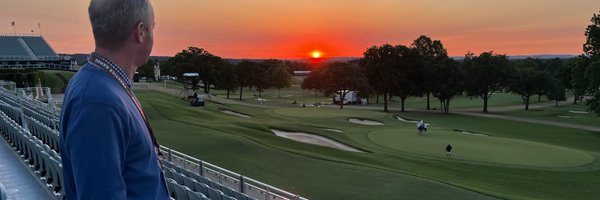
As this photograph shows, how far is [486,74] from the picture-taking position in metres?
69.0

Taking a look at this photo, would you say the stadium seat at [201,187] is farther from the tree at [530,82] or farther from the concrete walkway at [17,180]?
the tree at [530,82]

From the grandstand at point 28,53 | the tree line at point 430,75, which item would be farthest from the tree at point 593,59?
the grandstand at point 28,53

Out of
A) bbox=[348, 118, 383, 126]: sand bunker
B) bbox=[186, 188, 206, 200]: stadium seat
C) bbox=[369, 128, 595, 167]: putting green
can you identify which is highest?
bbox=[186, 188, 206, 200]: stadium seat

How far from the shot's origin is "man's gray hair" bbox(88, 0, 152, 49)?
86.5 inches

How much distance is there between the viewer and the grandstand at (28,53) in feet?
294

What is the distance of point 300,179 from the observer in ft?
52.4

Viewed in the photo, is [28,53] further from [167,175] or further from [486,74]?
[167,175]

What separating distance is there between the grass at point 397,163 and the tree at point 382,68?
29.8m

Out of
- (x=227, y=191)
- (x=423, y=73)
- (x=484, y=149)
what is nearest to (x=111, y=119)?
(x=227, y=191)

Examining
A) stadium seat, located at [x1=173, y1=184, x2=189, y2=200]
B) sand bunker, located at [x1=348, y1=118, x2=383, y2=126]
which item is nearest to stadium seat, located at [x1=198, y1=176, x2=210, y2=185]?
stadium seat, located at [x1=173, y1=184, x2=189, y2=200]

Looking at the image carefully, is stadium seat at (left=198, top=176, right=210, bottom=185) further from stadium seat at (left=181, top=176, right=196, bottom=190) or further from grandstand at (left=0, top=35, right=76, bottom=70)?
grandstand at (left=0, top=35, right=76, bottom=70)

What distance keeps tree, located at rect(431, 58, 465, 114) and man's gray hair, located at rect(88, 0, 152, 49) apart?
67357 millimetres

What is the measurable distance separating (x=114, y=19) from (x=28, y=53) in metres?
111

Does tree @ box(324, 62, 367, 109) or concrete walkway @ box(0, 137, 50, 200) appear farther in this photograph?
tree @ box(324, 62, 367, 109)
